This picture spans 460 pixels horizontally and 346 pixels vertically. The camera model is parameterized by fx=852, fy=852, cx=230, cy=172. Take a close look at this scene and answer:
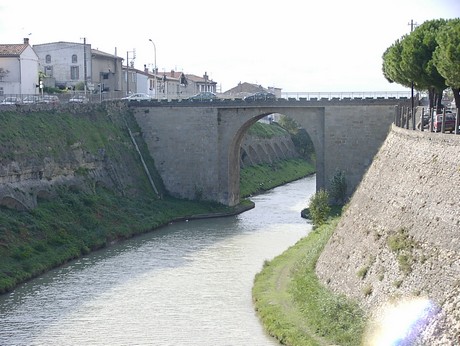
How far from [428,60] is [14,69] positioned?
129ft

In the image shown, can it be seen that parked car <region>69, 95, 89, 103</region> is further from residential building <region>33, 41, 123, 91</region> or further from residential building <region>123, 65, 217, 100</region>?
residential building <region>123, 65, 217, 100</region>

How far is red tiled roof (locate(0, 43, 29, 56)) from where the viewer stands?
2697 inches

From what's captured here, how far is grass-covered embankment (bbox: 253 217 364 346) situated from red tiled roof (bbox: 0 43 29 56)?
37740 mm

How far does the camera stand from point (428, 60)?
131ft

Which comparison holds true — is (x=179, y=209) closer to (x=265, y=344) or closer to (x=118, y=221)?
(x=118, y=221)

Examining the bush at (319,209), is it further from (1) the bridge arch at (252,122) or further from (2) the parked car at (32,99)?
(2) the parked car at (32,99)

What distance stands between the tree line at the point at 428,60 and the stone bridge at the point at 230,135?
8784 mm

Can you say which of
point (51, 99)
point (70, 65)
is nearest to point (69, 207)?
point (51, 99)

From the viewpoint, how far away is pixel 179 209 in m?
57.6

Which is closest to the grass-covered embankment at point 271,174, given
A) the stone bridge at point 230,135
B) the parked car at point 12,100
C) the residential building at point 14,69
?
the stone bridge at point 230,135

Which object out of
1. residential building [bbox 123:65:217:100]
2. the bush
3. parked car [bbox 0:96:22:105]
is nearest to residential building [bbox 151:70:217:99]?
residential building [bbox 123:65:217:100]

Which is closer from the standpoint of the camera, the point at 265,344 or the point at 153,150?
the point at 265,344

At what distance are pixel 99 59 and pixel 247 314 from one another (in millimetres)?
55560

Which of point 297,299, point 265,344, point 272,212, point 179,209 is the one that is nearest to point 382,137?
point 272,212
